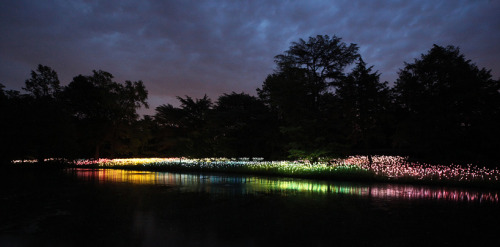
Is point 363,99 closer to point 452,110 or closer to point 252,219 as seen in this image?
point 452,110

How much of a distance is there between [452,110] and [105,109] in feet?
129

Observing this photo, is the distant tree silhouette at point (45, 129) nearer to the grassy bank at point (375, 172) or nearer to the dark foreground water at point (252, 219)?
the grassy bank at point (375, 172)

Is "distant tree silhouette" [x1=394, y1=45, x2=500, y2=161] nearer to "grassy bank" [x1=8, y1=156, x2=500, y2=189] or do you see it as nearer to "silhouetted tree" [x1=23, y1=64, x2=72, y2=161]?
"grassy bank" [x1=8, y1=156, x2=500, y2=189]

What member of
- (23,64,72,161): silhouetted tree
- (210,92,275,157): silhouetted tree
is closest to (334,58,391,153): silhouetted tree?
(210,92,275,157): silhouetted tree

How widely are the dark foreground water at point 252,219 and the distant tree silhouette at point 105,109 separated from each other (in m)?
31.8

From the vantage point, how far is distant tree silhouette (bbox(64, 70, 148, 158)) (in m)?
41.8

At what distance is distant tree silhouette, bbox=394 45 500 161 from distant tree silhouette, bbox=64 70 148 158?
33288mm

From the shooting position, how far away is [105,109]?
42625 mm

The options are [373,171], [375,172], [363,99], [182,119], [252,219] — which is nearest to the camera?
[252,219]

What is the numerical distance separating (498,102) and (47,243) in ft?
84.5

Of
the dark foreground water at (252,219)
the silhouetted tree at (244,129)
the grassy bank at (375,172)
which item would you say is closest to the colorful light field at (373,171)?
the grassy bank at (375,172)

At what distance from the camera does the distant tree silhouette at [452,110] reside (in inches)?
840

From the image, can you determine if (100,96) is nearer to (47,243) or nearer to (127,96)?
(127,96)

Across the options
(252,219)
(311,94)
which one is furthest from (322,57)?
(252,219)
